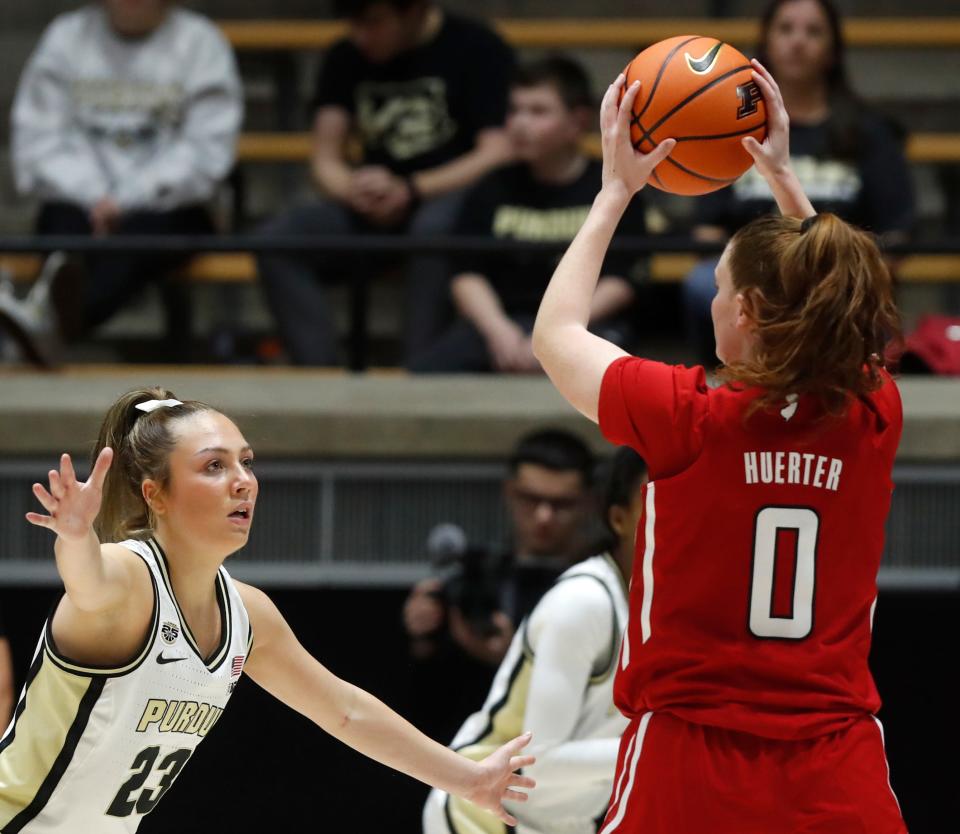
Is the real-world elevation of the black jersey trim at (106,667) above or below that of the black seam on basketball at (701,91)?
below

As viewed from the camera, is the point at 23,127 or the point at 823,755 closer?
the point at 823,755

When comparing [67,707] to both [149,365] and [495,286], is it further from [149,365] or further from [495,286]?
[149,365]

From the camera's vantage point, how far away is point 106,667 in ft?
8.99

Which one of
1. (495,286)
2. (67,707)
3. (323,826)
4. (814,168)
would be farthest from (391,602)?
(67,707)

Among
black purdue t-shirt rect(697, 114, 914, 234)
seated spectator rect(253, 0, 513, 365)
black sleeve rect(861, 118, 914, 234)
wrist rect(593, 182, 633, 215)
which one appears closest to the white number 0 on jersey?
wrist rect(593, 182, 633, 215)

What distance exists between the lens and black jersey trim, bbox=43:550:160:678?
8.93 ft

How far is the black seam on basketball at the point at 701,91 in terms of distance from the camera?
2.81m

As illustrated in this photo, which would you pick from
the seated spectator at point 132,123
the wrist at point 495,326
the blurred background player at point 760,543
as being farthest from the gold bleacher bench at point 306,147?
the blurred background player at point 760,543

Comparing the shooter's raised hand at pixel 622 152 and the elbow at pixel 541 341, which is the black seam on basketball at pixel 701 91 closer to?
the shooter's raised hand at pixel 622 152

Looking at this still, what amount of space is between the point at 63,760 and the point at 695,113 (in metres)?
1.51

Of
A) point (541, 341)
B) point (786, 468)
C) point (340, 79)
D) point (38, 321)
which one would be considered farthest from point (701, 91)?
point (340, 79)

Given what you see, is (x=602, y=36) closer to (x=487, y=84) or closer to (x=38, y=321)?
(x=487, y=84)

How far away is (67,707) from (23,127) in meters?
4.13

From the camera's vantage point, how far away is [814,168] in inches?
220
